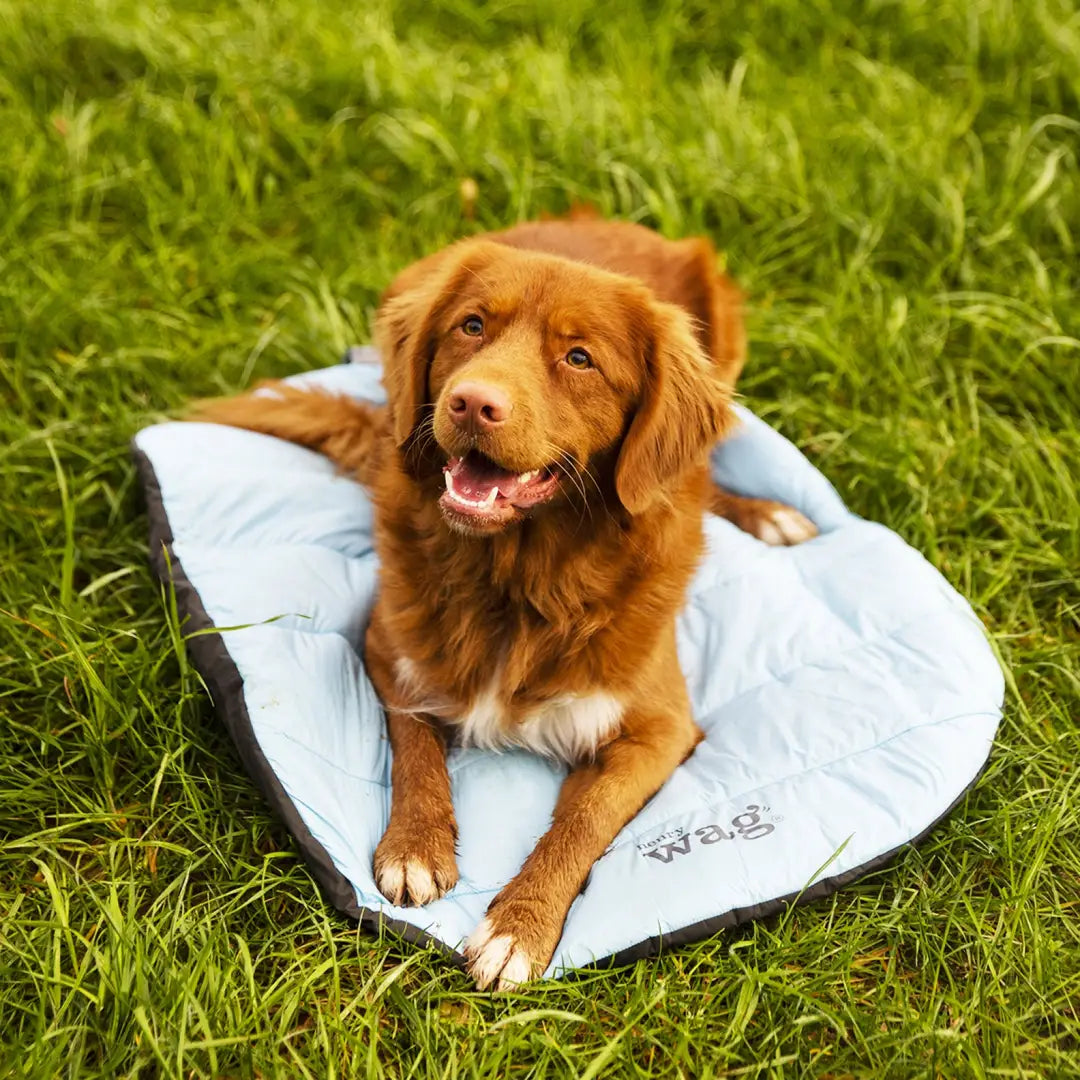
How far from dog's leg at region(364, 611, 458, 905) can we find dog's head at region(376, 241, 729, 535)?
67 centimetres

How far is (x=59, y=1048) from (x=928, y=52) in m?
5.43

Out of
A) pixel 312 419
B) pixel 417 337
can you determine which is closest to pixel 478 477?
pixel 417 337

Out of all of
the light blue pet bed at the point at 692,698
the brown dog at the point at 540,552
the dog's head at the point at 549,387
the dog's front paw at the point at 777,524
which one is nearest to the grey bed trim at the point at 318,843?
the light blue pet bed at the point at 692,698

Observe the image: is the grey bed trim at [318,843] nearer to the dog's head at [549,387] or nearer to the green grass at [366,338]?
the green grass at [366,338]

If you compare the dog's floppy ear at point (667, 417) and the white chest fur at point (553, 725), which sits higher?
the dog's floppy ear at point (667, 417)

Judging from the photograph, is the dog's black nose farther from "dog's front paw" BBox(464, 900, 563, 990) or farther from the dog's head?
"dog's front paw" BBox(464, 900, 563, 990)

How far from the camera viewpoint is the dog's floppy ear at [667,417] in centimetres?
279

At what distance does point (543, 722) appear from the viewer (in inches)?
117

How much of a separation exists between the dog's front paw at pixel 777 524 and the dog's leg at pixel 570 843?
889 millimetres

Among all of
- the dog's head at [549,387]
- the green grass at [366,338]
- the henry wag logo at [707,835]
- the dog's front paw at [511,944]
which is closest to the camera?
the green grass at [366,338]

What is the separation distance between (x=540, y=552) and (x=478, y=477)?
29cm

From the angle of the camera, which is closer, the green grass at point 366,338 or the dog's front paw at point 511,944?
the green grass at point 366,338

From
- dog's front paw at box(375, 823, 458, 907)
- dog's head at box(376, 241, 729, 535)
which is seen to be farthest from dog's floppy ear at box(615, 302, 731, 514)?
dog's front paw at box(375, 823, 458, 907)

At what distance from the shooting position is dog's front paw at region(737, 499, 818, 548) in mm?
3732
